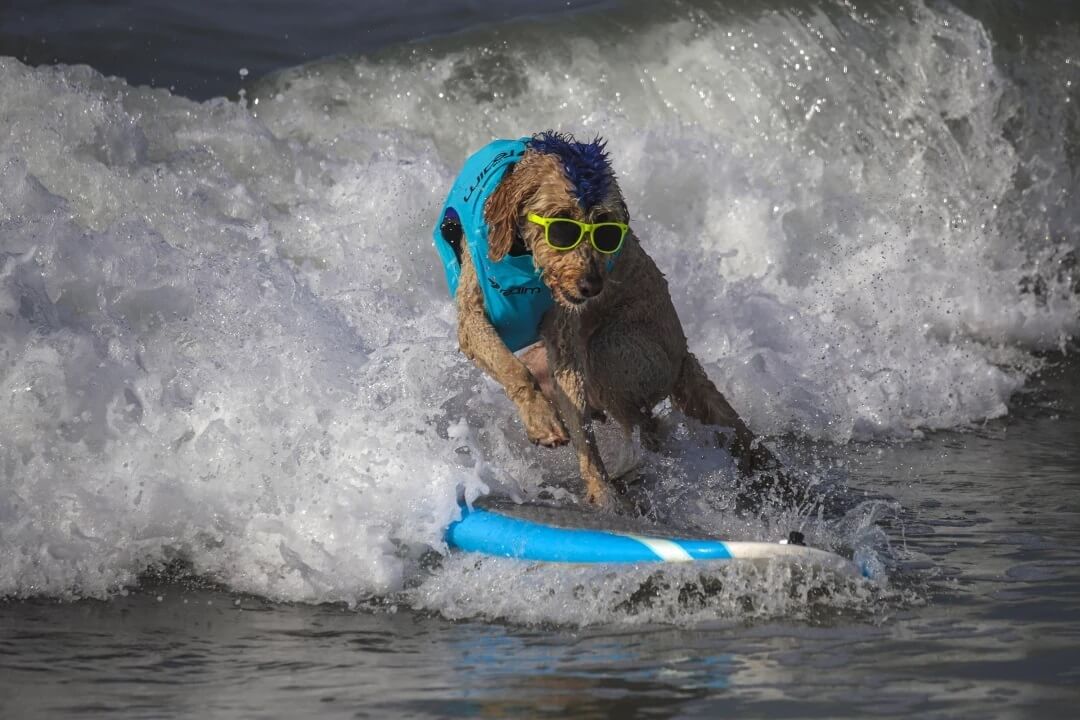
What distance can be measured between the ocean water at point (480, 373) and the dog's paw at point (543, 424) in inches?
16.1

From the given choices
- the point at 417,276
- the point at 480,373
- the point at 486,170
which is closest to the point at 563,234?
the point at 486,170

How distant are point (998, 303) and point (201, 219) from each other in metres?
5.80

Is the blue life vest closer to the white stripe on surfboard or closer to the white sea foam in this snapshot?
the white sea foam

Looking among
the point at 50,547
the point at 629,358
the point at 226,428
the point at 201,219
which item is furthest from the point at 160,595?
the point at 201,219

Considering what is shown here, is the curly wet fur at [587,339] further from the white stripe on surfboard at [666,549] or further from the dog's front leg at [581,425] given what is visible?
the white stripe on surfboard at [666,549]

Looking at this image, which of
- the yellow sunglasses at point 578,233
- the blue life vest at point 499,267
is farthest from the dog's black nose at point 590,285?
the blue life vest at point 499,267

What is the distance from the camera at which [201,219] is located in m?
10.1

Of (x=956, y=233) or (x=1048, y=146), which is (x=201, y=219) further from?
(x=1048, y=146)

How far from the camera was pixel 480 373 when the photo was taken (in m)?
8.16

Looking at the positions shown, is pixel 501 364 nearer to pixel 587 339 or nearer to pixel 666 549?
pixel 587 339

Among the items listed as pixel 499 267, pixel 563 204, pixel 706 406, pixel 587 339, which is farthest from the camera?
pixel 706 406

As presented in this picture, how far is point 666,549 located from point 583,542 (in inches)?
13.4

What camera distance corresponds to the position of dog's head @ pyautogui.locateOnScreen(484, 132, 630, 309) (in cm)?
604

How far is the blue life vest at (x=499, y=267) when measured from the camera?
6.44 m
